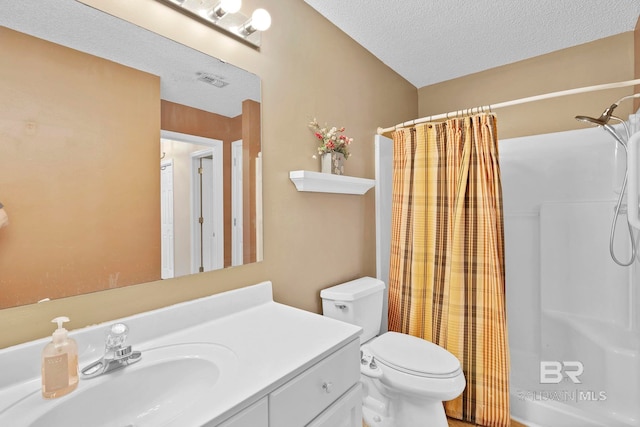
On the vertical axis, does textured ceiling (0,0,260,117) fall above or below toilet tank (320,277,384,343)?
above

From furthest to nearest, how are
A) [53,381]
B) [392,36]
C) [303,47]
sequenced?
[392,36]
[303,47]
[53,381]

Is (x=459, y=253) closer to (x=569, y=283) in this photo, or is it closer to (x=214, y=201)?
(x=569, y=283)

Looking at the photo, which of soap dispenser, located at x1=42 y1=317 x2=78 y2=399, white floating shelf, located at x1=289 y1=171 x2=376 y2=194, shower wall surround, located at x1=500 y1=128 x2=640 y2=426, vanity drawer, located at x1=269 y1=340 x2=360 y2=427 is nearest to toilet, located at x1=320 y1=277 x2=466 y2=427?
vanity drawer, located at x1=269 y1=340 x2=360 y2=427

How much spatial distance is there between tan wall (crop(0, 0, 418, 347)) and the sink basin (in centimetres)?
21

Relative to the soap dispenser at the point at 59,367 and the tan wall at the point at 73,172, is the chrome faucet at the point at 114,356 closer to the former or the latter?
the soap dispenser at the point at 59,367

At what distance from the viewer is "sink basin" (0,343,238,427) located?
69 cm

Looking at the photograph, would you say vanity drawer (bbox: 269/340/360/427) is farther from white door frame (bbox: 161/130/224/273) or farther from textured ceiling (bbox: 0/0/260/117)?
textured ceiling (bbox: 0/0/260/117)

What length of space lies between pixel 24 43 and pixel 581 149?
2757 mm

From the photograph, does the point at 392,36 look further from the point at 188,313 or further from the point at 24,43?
the point at 188,313

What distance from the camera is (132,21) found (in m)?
1.02

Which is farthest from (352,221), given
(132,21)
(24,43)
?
(24,43)

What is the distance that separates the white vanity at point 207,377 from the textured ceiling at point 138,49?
793 mm

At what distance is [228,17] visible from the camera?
1.26 m

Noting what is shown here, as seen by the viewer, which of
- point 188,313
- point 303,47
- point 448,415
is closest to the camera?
point 188,313
